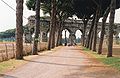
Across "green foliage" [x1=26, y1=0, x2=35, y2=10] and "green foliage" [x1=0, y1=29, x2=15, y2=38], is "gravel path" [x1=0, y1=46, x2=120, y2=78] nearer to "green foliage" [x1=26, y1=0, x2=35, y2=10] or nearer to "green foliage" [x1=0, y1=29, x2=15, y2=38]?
"green foliage" [x1=26, y1=0, x2=35, y2=10]

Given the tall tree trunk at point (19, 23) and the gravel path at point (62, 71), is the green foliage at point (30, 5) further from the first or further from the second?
the gravel path at point (62, 71)

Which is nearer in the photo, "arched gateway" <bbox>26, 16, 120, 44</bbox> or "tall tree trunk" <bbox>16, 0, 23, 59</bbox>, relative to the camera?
"tall tree trunk" <bbox>16, 0, 23, 59</bbox>

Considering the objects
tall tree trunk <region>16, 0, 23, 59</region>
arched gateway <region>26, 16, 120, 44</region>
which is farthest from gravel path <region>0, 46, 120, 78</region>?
arched gateway <region>26, 16, 120, 44</region>

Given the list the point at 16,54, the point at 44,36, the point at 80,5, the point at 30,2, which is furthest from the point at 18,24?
the point at 44,36

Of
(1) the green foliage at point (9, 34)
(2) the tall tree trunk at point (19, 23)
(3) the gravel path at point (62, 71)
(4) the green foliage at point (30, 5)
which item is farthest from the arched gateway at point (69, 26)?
(3) the gravel path at point (62, 71)

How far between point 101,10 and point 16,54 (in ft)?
66.3

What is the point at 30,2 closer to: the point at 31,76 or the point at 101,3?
the point at 101,3

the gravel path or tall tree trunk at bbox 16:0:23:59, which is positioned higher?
tall tree trunk at bbox 16:0:23:59

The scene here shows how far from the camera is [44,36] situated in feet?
410

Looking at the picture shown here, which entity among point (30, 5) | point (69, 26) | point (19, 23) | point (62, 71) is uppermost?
point (30, 5)

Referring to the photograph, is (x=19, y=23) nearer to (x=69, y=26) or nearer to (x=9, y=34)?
(x=69, y=26)

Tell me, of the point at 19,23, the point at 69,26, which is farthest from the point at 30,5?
the point at 69,26

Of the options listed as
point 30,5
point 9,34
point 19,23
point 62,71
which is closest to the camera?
point 62,71

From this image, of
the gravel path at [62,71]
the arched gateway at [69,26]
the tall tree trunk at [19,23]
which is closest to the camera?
the gravel path at [62,71]
